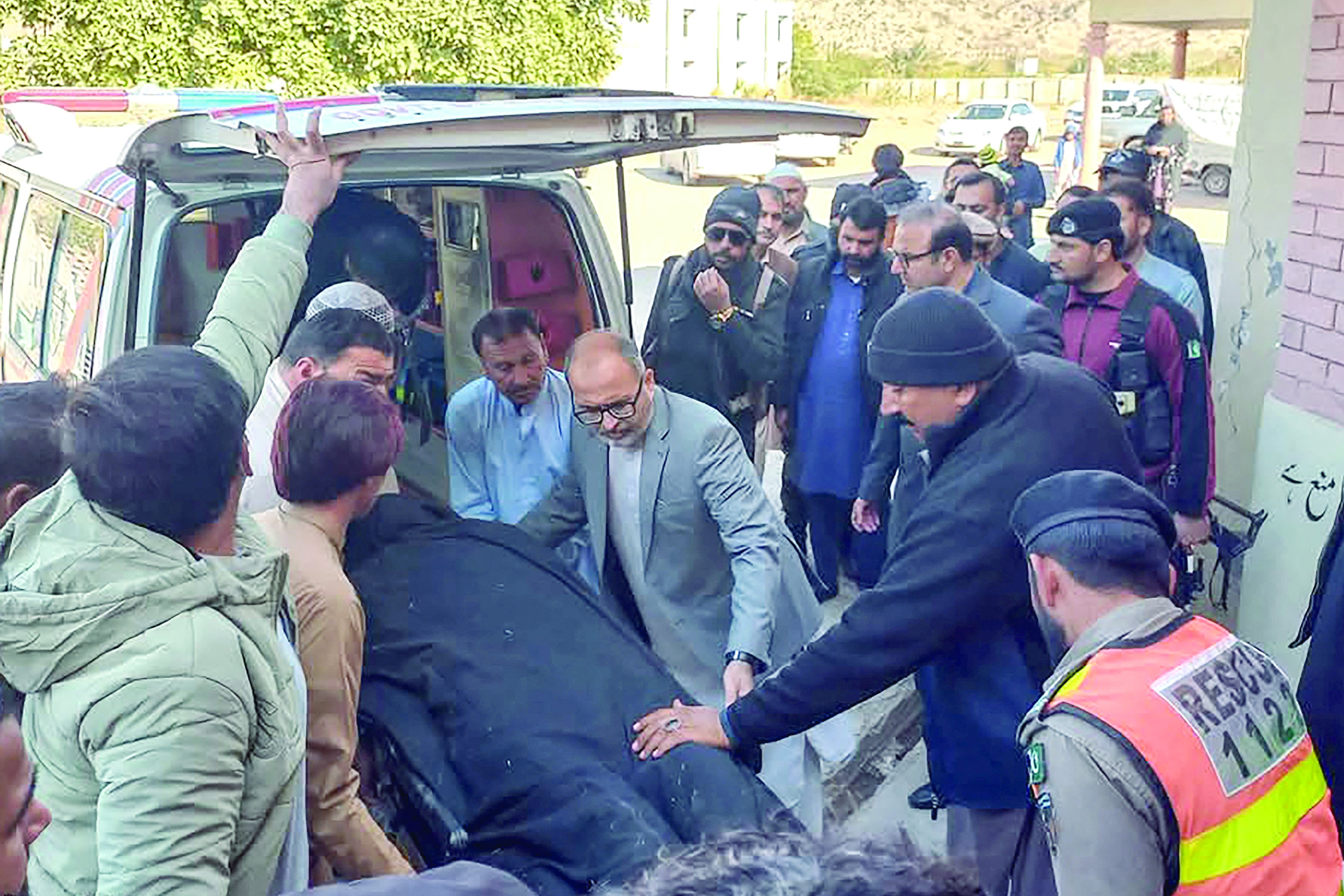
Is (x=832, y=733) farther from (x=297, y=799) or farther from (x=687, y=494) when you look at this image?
(x=297, y=799)

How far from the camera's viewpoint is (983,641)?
271 centimetres

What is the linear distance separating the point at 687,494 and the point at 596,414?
31 cm

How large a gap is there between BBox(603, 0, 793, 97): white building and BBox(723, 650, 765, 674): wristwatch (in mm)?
24403

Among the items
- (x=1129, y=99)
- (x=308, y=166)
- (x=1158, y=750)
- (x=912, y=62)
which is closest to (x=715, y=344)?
(x=308, y=166)

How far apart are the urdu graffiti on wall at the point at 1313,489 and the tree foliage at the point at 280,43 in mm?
12749

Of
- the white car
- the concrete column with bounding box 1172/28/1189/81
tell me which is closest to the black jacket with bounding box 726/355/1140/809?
the concrete column with bounding box 1172/28/1189/81

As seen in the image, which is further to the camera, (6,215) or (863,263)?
(863,263)

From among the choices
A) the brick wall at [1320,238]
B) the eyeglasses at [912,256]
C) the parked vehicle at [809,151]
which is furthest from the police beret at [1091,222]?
the parked vehicle at [809,151]

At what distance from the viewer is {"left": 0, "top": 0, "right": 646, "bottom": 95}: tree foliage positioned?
14312mm

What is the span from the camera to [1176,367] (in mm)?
4379

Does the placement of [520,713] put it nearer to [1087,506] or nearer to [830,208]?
[1087,506]

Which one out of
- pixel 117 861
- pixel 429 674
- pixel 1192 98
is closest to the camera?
pixel 117 861

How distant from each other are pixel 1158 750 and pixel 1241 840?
0.63ft

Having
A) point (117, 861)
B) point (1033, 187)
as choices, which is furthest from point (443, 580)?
point (1033, 187)
